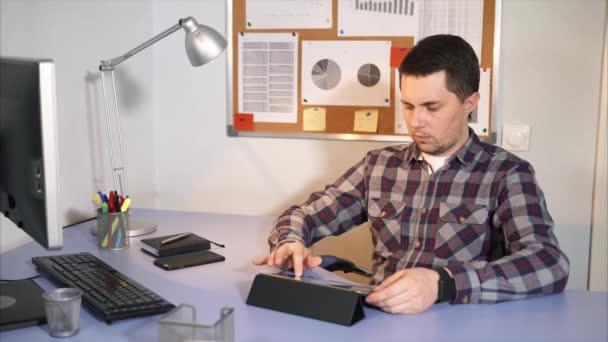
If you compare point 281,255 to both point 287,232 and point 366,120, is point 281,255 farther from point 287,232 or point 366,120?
point 366,120

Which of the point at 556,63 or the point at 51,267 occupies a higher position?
the point at 556,63

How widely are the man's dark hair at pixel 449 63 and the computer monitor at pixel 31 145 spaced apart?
1010 millimetres

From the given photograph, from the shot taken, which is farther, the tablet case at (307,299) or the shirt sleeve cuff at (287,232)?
the shirt sleeve cuff at (287,232)

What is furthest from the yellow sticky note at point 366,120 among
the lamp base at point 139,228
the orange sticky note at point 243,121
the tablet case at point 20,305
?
the tablet case at point 20,305

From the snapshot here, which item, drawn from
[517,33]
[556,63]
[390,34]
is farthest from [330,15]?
[556,63]

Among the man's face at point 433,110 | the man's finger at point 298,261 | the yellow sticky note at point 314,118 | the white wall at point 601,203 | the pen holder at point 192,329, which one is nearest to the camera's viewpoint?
the pen holder at point 192,329

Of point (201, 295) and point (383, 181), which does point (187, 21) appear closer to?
point (383, 181)

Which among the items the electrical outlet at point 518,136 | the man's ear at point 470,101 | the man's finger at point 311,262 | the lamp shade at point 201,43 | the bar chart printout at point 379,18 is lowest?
the man's finger at point 311,262

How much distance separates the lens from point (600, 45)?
2219 mm

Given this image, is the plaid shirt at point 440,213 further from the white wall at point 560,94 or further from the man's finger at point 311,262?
the white wall at point 560,94

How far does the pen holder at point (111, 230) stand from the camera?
169 cm

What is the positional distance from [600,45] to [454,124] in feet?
2.94

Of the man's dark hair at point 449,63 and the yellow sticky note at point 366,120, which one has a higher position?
the man's dark hair at point 449,63

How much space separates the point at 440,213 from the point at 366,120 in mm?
768
